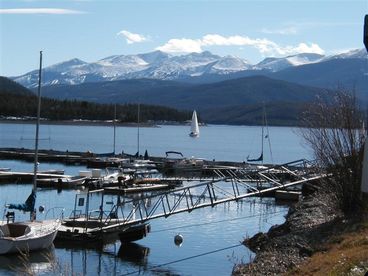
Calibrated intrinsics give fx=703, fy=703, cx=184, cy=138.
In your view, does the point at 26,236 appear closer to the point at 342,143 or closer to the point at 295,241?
A: the point at 295,241

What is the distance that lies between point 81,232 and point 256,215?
1782 centimetres

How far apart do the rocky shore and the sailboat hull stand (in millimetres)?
10257

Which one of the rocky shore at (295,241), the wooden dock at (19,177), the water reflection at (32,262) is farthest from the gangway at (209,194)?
the wooden dock at (19,177)

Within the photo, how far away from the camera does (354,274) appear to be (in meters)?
16.1

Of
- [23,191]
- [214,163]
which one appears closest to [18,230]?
[23,191]

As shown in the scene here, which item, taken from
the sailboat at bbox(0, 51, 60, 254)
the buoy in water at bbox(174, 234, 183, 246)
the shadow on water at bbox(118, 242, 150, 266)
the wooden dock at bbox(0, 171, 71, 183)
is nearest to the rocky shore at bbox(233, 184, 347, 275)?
the buoy in water at bbox(174, 234, 183, 246)

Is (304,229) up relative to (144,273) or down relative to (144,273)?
up

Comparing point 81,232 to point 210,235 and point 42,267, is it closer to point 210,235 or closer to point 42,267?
point 42,267

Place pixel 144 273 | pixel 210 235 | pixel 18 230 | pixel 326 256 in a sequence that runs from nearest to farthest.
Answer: pixel 326 256, pixel 144 273, pixel 18 230, pixel 210 235

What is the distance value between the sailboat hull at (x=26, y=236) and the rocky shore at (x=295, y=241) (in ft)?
33.7

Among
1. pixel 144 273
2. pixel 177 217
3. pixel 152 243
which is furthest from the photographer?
pixel 177 217

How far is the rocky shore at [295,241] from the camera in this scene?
25.7m

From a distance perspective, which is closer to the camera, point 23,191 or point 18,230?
point 18,230

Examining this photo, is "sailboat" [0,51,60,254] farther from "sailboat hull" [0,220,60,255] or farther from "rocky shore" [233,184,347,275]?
"rocky shore" [233,184,347,275]
